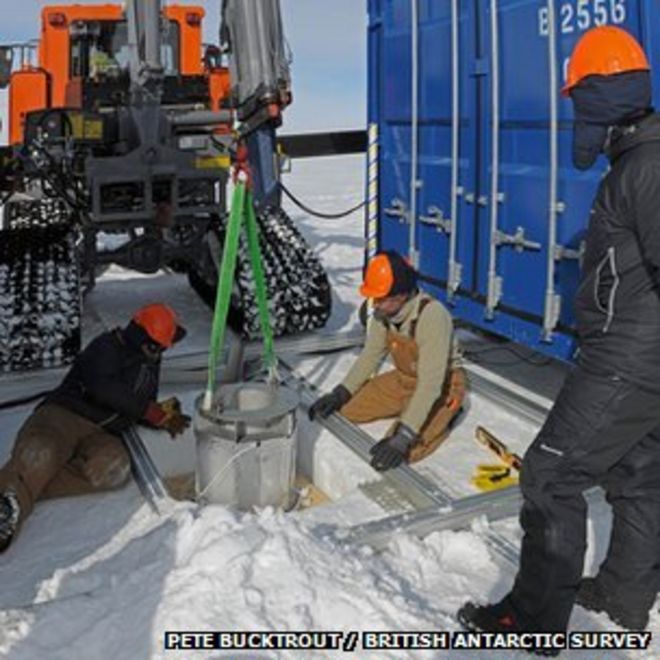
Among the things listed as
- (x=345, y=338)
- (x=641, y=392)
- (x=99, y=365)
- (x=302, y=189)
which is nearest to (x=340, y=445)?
(x=99, y=365)

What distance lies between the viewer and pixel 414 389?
16.4 feet

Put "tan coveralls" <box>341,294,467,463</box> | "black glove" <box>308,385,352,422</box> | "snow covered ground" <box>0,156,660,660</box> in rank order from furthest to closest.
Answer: "black glove" <box>308,385,352,422</box> < "tan coveralls" <box>341,294,467,463</box> < "snow covered ground" <box>0,156,660,660</box>

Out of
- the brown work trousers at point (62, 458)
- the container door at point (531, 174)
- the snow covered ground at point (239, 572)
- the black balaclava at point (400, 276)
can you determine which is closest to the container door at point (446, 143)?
the container door at point (531, 174)

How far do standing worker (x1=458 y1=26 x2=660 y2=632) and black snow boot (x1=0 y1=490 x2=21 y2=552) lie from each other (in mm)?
2088

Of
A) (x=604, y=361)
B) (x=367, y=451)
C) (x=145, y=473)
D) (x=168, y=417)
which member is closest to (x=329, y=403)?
(x=367, y=451)

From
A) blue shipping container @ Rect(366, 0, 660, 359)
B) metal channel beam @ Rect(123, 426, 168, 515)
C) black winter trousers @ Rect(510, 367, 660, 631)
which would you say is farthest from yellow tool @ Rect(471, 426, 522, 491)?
metal channel beam @ Rect(123, 426, 168, 515)

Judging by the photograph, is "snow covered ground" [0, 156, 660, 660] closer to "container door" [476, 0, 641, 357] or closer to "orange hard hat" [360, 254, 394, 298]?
"container door" [476, 0, 641, 357]

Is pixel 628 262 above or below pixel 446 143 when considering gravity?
below

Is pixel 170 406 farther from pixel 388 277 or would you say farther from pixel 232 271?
pixel 388 277

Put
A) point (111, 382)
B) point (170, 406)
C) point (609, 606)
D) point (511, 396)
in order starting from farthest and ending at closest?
point (511, 396) → point (170, 406) → point (111, 382) → point (609, 606)

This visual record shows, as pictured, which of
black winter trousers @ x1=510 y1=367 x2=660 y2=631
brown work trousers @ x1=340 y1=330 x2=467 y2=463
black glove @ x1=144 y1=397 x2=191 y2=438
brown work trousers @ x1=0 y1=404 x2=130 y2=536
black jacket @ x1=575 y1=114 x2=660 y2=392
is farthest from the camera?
black glove @ x1=144 y1=397 x2=191 y2=438

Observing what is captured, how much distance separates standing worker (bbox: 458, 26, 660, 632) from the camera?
8.78ft

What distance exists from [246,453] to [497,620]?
5.04ft

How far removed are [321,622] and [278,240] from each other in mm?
4562
